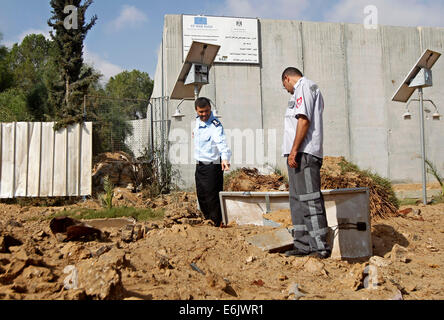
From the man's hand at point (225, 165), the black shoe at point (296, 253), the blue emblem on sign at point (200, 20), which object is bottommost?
the black shoe at point (296, 253)

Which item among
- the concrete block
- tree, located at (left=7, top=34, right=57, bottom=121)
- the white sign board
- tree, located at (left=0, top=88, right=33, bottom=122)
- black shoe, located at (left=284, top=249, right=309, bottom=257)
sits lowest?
black shoe, located at (left=284, top=249, right=309, bottom=257)

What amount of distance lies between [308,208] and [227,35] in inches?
350

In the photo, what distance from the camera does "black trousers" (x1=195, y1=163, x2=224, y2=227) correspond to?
5035mm

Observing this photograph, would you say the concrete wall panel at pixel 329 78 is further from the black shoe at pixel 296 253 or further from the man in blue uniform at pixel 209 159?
the black shoe at pixel 296 253

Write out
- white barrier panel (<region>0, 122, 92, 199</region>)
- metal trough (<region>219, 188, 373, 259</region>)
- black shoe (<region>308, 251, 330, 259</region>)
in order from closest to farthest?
black shoe (<region>308, 251, 330, 259</region>)
metal trough (<region>219, 188, 373, 259</region>)
white barrier panel (<region>0, 122, 92, 199</region>)

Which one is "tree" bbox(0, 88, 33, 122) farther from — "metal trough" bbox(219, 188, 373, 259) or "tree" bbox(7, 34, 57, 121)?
"metal trough" bbox(219, 188, 373, 259)

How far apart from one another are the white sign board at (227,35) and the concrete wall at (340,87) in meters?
0.24

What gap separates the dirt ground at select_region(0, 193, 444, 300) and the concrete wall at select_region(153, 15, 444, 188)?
7.24m

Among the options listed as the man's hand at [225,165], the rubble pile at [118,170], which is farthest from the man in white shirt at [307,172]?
the rubble pile at [118,170]

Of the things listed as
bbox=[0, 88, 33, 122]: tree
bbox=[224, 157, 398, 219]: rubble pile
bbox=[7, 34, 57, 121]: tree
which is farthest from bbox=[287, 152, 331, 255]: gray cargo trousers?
bbox=[7, 34, 57, 121]: tree

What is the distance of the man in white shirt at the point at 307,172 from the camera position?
354 centimetres

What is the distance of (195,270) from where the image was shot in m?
3.02
